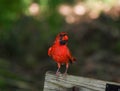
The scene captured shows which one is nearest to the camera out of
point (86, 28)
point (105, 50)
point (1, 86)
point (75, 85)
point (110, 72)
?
point (75, 85)

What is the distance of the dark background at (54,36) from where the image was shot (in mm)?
9344

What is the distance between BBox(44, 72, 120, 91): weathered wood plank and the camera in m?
3.48

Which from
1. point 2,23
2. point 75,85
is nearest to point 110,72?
point 2,23

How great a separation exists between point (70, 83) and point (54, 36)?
240 inches

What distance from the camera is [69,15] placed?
11.3 meters

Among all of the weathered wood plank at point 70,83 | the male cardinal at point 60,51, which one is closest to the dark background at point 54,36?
the male cardinal at point 60,51

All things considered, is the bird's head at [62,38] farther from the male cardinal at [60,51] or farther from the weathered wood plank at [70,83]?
the weathered wood plank at [70,83]

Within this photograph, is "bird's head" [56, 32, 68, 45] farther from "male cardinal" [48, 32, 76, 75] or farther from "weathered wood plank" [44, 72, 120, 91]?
"weathered wood plank" [44, 72, 120, 91]

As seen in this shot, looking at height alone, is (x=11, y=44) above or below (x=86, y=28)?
below

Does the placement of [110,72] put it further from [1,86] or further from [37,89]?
[1,86]

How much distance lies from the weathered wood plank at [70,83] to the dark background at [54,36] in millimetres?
4876

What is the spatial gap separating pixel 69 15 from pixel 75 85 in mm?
7802

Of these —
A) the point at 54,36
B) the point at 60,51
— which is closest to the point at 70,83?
the point at 60,51

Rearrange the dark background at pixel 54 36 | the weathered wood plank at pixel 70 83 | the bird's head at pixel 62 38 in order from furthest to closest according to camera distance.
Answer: the dark background at pixel 54 36 < the bird's head at pixel 62 38 < the weathered wood plank at pixel 70 83
